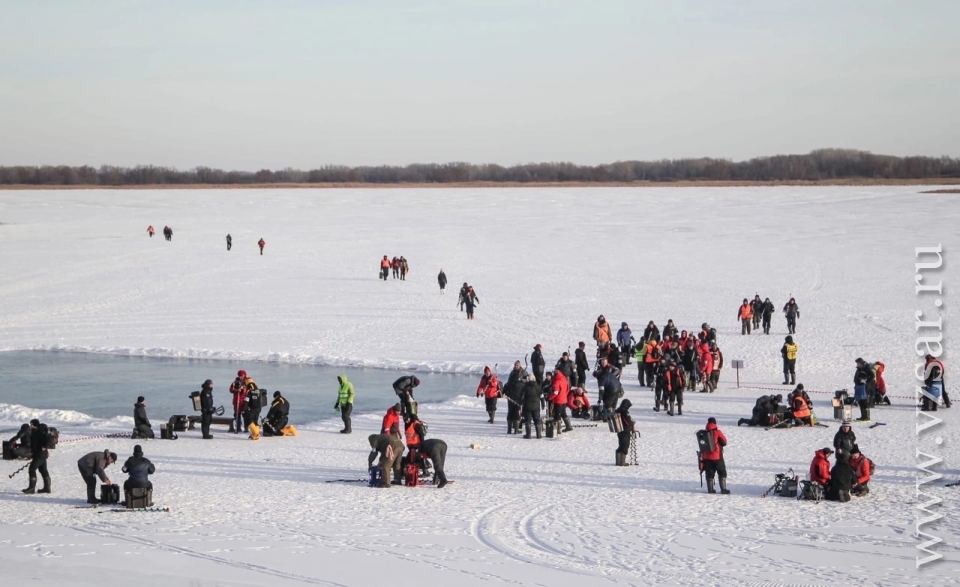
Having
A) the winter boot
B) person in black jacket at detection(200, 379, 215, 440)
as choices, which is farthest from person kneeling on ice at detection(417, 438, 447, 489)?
person in black jacket at detection(200, 379, 215, 440)

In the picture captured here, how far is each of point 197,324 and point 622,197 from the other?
52194mm

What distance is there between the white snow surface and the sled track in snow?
0.12 feet

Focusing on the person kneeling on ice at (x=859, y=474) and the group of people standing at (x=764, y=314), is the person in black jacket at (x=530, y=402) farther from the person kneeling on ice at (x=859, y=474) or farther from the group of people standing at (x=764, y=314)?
the group of people standing at (x=764, y=314)

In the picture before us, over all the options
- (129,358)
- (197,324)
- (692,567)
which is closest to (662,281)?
(197,324)

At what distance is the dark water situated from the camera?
18047 millimetres

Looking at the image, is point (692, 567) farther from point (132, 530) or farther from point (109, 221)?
point (109, 221)

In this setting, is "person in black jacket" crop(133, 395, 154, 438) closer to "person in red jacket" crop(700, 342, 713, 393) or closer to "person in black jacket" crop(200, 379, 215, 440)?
"person in black jacket" crop(200, 379, 215, 440)

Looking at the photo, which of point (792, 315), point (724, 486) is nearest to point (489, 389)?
point (724, 486)

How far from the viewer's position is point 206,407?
48.2 ft

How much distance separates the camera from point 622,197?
75.9 m

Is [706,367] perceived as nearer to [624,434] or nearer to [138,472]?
[624,434]

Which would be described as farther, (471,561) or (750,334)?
(750,334)

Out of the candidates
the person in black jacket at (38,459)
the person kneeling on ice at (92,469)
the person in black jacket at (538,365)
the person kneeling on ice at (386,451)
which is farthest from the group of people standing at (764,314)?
the person in black jacket at (38,459)

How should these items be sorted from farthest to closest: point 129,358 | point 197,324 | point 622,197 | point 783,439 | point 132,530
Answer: point 622,197, point 197,324, point 129,358, point 783,439, point 132,530
